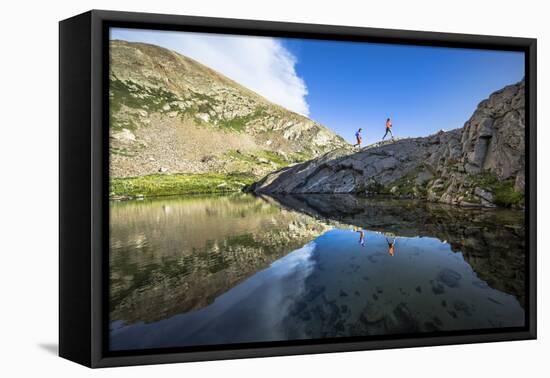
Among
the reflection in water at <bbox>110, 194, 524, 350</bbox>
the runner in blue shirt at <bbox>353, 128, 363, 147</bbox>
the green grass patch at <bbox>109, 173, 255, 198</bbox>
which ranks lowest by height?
the reflection in water at <bbox>110, 194, 524, 350</bbox>

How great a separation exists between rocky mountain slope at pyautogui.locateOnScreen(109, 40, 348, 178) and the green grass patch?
0.11 meters

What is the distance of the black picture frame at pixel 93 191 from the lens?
7691 mm

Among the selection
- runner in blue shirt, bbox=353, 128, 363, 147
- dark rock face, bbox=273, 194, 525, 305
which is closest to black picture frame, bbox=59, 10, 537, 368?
runner in blue shirt, bbox=353, 128, 363, 147

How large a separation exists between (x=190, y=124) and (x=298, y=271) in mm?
3086

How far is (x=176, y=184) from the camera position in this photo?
905 cm

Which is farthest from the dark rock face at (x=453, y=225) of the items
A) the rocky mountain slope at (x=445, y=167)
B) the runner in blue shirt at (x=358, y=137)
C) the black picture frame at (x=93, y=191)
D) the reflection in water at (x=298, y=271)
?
the black picture frame at (x=93, y=191)

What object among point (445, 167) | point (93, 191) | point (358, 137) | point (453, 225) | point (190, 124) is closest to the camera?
point (93, 191)

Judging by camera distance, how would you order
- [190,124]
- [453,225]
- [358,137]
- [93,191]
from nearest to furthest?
[93,191], [190,124], [358,137], [453,225]

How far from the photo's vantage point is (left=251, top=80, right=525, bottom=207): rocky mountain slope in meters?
10.6

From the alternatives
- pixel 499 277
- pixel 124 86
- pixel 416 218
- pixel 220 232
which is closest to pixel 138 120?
pixel 124 86

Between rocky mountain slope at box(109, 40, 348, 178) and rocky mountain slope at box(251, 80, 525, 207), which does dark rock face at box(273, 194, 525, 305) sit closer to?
rocky mountain slope at box(251, 80, 525, 207)

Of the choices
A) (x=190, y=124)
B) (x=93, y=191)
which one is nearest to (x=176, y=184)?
(x=190, y=124)

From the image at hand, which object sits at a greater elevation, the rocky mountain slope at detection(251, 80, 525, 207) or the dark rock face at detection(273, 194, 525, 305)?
the rocky mountain slope at detection(251, 80, 525, 207)

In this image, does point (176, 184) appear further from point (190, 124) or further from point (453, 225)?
point (453, 225)
